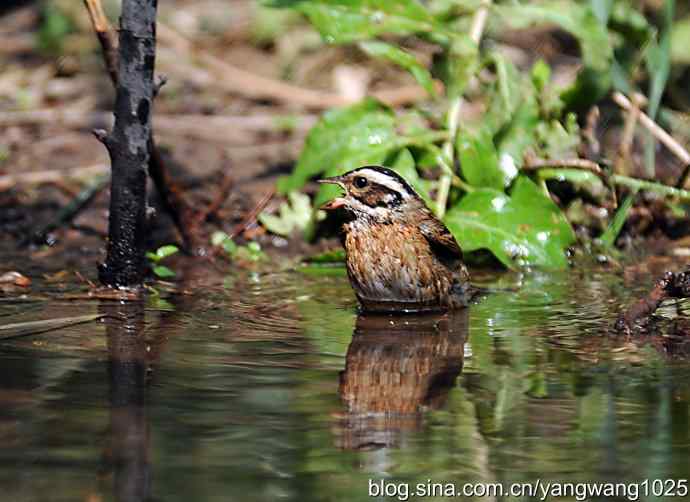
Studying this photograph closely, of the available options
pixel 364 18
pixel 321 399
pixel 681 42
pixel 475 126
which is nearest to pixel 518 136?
pixel 475 126

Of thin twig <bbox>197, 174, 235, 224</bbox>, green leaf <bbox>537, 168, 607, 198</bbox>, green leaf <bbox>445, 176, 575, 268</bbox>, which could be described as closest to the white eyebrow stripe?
green leaf <bbox>445, 176, 575, 268</bbox>

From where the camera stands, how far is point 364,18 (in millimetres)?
6914

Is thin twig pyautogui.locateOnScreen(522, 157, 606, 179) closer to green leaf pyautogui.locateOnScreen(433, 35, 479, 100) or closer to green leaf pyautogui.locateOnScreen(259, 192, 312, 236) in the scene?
green leaf pyautogui.locateOnScreen(433, 35, 479, 100)

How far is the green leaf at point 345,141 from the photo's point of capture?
22.9 ft

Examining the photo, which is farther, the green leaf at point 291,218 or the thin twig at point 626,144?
the thin twig at point 626,144

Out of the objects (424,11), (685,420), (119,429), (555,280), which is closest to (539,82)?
(424,11)

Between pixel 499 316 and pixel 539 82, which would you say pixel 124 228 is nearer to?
pixel 499 316

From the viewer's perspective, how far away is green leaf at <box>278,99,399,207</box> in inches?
275

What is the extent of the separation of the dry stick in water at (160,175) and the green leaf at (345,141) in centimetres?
65

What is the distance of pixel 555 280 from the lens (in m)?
6.58

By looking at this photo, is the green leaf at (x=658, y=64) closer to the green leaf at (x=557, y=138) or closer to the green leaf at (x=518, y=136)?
the green leaf at (x=557, y=138)

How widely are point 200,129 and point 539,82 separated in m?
2.81

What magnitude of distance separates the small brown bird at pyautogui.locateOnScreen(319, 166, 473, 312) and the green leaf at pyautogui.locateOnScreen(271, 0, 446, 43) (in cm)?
113

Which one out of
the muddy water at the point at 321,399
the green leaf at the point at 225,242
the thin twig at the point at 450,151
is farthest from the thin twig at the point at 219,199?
the muddy water at the point at 321,399
